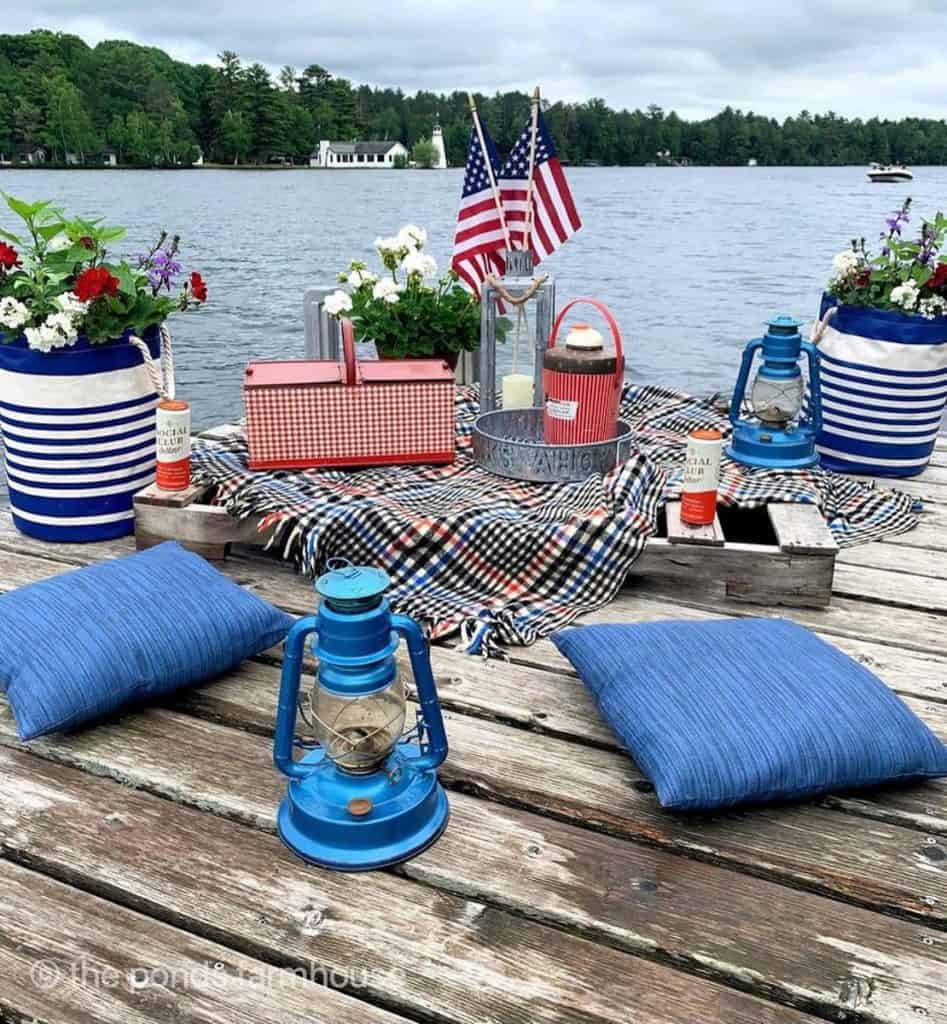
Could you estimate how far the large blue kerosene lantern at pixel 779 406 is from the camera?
12.4 feet

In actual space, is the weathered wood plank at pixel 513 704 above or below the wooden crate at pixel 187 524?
below

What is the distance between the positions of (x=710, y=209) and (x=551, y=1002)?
136ft

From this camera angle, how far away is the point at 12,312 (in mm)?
3229

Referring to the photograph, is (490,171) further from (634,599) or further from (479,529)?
(634,599)

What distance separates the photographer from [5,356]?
3311mm

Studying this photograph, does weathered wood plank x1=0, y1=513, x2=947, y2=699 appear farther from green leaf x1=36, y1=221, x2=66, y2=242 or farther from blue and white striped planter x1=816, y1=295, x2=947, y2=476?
blue and white striped planter x1=816, y1=295, x2=947, y2=476

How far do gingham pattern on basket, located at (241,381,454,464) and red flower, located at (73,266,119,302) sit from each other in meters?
0.51

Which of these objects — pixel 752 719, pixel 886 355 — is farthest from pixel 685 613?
pixel 886 355

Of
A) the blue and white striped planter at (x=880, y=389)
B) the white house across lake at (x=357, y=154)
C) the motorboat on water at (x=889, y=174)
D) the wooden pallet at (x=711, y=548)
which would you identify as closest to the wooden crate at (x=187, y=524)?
the wooden pallet at (x=711, y=548)

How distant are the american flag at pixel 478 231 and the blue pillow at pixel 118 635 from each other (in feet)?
6.64

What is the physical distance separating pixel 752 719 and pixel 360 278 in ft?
9.27

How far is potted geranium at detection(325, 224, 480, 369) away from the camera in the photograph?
4184mm

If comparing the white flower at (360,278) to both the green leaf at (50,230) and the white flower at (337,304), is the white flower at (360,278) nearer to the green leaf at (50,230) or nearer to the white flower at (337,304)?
the white flower at (337,304)

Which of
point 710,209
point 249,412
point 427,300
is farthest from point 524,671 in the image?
Answer: point 710,209
